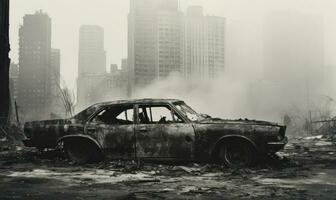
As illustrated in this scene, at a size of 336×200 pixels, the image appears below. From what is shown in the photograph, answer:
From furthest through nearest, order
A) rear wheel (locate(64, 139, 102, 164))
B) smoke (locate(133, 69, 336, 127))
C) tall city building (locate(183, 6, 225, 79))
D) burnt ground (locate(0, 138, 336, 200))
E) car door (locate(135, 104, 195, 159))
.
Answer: tall city building (locate(183, 6, 225, 79)) < smoke (locate(133, 69, 336, 127)) < rear wheel (locate(64, 139, 102, 164)) < car door (locate(135, 104, 195, 159)) < burnt ground (locate(0, 138, 336, 200))

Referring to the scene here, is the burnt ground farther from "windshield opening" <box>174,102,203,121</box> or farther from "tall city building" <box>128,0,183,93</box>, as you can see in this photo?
"tall city building" <box>128,0,183,93</box>

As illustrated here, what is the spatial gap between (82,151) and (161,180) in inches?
92.6

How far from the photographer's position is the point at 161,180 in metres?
6.21

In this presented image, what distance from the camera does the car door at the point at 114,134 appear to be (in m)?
7.61

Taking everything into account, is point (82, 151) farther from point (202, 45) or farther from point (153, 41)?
point (202, 45)

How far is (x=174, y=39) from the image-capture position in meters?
120

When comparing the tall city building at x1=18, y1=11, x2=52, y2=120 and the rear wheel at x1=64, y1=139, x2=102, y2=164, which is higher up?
the tall city building at x1=18, y1=11, x2=52, y2=120

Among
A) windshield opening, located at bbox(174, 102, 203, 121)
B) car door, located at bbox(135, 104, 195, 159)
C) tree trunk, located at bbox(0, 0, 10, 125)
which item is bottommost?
car door, located at bbox(135, 104, 195, 159)

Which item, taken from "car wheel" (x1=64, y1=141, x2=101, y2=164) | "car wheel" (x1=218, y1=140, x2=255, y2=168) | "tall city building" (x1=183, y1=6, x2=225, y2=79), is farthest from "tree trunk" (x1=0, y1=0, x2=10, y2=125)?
"tall city building" (x1=183, y1=6, x2=225, y2=79)

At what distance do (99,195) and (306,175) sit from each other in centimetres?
329

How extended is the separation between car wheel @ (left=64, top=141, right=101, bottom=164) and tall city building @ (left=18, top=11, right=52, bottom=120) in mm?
125233

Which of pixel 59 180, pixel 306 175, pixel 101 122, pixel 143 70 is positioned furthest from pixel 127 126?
pixel 143 70

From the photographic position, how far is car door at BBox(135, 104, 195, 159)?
7.35 m

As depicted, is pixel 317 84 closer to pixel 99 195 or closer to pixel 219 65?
pixel 219 65
